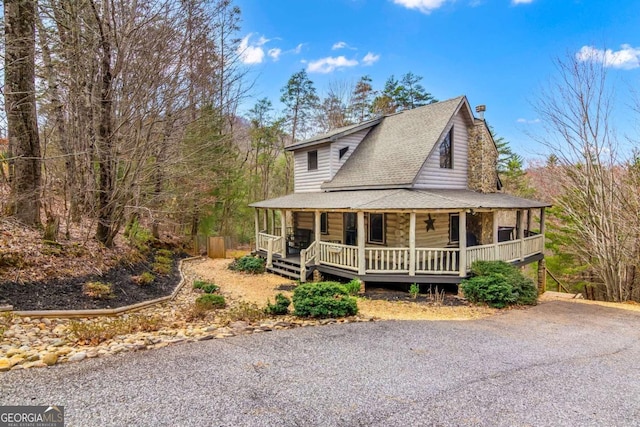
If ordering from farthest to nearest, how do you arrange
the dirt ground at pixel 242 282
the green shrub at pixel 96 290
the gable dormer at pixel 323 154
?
the gable dormer at pixel 323 154, the dirt ground at pixel 242 282, the green shrub at pixel 96 290

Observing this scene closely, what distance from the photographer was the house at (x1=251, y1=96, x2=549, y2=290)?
10.4m

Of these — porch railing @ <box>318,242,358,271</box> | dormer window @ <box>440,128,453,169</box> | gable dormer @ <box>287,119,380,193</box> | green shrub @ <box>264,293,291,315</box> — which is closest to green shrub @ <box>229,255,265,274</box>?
porch railing @ <box>318,242,358,271</box>

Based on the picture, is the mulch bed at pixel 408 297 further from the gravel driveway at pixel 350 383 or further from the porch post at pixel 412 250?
the gravel driveway at pixel 350 383

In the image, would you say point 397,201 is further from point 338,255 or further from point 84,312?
point 84,312

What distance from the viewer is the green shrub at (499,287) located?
8.84 metres

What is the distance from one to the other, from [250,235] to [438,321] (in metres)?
19.1

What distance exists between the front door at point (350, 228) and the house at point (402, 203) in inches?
1.8

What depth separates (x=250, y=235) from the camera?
24484 mm

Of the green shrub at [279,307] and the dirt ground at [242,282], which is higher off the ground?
the green shrub at [279,307]

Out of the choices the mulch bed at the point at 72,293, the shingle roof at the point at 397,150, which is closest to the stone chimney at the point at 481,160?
the shingle roof at the point at 397,150

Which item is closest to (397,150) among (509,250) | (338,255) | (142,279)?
(338,255)

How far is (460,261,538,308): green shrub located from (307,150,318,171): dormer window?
914 centimetres

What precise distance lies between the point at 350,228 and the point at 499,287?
20.4ft

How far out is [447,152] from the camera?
545 inches
